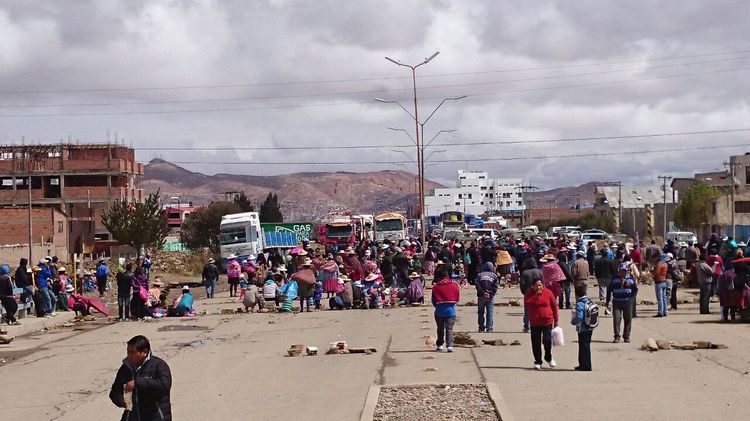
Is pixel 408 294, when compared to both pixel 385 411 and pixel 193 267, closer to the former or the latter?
pixel 385 411

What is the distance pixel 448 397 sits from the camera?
44.0 ft

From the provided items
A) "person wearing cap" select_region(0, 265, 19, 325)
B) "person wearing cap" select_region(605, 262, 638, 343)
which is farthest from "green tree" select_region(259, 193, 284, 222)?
"person wearing cap" select_region(605, 262, 638, 343)

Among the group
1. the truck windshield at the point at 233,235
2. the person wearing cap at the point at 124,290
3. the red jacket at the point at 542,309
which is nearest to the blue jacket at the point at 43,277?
the person wearing cap at the point at 124,290

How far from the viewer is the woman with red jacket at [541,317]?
15.8m

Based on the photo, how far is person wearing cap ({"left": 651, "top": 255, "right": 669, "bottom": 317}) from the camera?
24.1 metres

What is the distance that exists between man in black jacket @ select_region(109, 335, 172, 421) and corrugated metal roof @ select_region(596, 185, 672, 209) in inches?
5367

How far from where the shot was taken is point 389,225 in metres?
81.3

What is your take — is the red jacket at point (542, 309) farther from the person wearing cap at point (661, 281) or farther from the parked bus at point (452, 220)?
the parked bus at point (452, 220)

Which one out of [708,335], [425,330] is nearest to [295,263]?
[425,330]

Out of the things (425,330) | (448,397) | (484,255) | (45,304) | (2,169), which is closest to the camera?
(448,397)

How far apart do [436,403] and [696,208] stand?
8167cm

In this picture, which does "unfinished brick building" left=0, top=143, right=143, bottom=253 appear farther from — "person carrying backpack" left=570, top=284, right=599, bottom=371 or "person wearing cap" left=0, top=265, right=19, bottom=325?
"person carrying backpack" left=570, top=284, right=599, bottom=371

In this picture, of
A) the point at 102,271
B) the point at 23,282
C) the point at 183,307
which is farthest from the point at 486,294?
the point at 102,271

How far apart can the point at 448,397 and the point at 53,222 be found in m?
64.1
